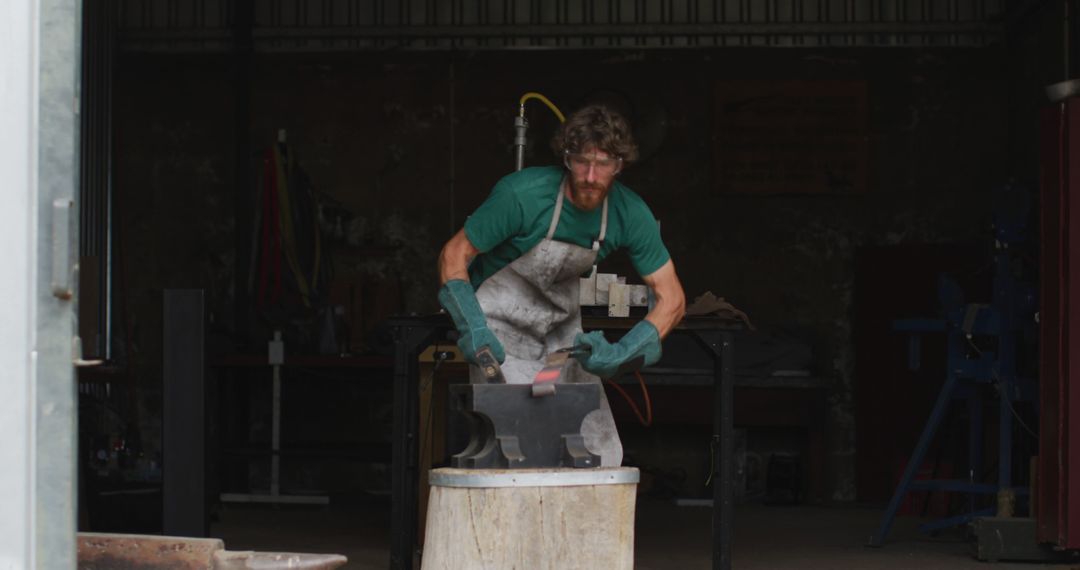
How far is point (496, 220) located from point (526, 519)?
3.62ft

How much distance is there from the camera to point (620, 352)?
14.5 ft

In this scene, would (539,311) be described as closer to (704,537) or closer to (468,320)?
(468,320)

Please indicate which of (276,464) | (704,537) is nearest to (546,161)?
(276,464)

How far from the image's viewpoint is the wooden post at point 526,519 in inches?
152

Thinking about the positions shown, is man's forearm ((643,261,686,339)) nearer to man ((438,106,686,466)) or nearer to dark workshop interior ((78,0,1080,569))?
man ((438,106,686,466))

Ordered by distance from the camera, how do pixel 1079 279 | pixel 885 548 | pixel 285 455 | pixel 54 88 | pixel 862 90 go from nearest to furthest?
pixel 54 88 < pixel 1079 279 < pixel 885 548 < pixel 285 455 < pixel 862 90

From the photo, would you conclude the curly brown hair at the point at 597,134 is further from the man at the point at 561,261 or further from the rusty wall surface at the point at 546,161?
the rusty wall surface at the point at 546,161

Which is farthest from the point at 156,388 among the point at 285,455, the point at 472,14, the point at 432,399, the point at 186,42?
the point at 432,399

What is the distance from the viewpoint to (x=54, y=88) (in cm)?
265

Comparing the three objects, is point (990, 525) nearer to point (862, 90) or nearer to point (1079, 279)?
point (1079, 279)

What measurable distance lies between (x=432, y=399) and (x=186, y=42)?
4.59 m

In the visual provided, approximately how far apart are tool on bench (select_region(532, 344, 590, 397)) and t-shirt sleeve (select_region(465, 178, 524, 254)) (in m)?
0.47

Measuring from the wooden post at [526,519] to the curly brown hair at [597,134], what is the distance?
1.00m

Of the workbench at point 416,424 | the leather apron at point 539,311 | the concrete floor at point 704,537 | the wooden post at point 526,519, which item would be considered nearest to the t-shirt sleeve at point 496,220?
the leather apron at point 539,311
